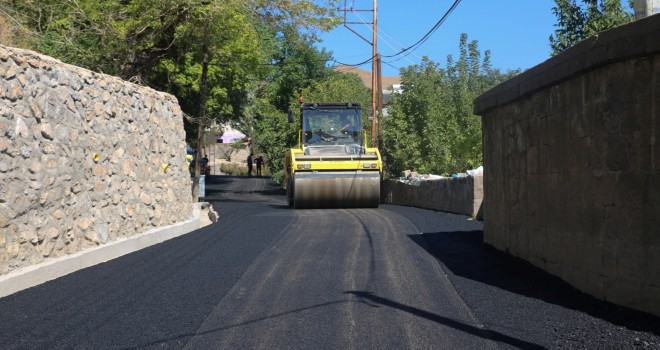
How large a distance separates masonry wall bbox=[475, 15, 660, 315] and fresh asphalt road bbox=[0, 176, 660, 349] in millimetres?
313

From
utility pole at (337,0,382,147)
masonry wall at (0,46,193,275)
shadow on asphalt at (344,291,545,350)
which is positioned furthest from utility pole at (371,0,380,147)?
shadow on asphalt at (344,291,545,350)

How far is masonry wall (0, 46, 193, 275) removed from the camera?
8898 millimetres

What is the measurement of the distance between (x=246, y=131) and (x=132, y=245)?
193ft

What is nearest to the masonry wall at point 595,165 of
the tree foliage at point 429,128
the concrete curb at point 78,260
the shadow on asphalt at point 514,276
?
the shadow on asphalt at point 514,276

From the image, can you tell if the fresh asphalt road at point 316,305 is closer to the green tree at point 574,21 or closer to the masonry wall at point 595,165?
the masonry wall at point 595,165

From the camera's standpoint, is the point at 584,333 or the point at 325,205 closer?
the point at 584,333

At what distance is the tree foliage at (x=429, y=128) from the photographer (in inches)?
1188

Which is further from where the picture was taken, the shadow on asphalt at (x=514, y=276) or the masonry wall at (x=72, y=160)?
the masonry wall at (x=72, y=160)

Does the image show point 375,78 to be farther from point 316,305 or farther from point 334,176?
point 316,305

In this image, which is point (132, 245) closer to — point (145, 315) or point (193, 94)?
point (145, 315)

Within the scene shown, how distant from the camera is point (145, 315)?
23.7 ft

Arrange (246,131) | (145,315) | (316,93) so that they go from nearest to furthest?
(145,315), (316,93), (246,131)

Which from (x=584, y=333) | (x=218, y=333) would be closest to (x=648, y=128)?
(x=584, y=333)

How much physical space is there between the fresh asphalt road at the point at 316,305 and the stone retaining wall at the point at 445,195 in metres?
6.90
